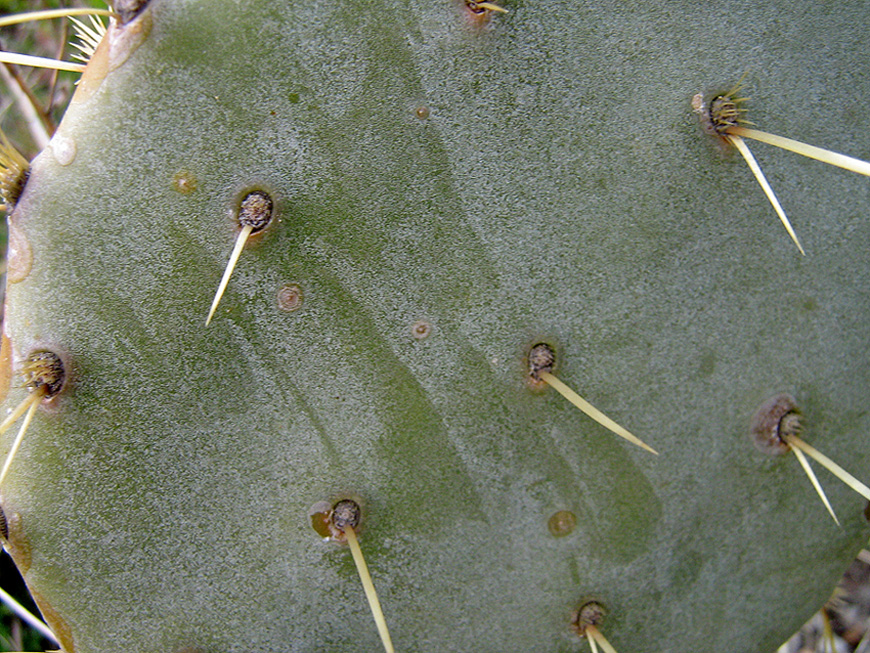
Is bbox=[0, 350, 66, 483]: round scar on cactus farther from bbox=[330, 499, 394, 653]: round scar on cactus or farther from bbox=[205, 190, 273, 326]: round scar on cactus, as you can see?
bbox=[330, 499, 394, 653]: round scar on cactus

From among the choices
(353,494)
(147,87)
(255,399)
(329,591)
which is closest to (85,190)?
(147,87)

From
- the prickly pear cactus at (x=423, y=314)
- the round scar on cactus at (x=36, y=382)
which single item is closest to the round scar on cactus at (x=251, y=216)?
the prickly pear cactus at (x=423, y=314)

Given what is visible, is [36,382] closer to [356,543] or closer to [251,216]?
[251,216]

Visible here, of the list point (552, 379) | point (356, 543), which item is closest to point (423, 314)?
point (552, 379)

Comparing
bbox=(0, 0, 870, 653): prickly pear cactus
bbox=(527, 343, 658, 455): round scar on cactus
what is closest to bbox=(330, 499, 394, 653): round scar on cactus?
bbox=(0, 0, 870, 653): prickly pear cactus

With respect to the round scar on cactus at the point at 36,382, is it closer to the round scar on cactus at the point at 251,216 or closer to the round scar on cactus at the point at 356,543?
the round scar on cactus at the point at 251,216

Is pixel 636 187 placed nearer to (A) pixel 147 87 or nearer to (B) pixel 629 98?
(B) pixel 629 98
